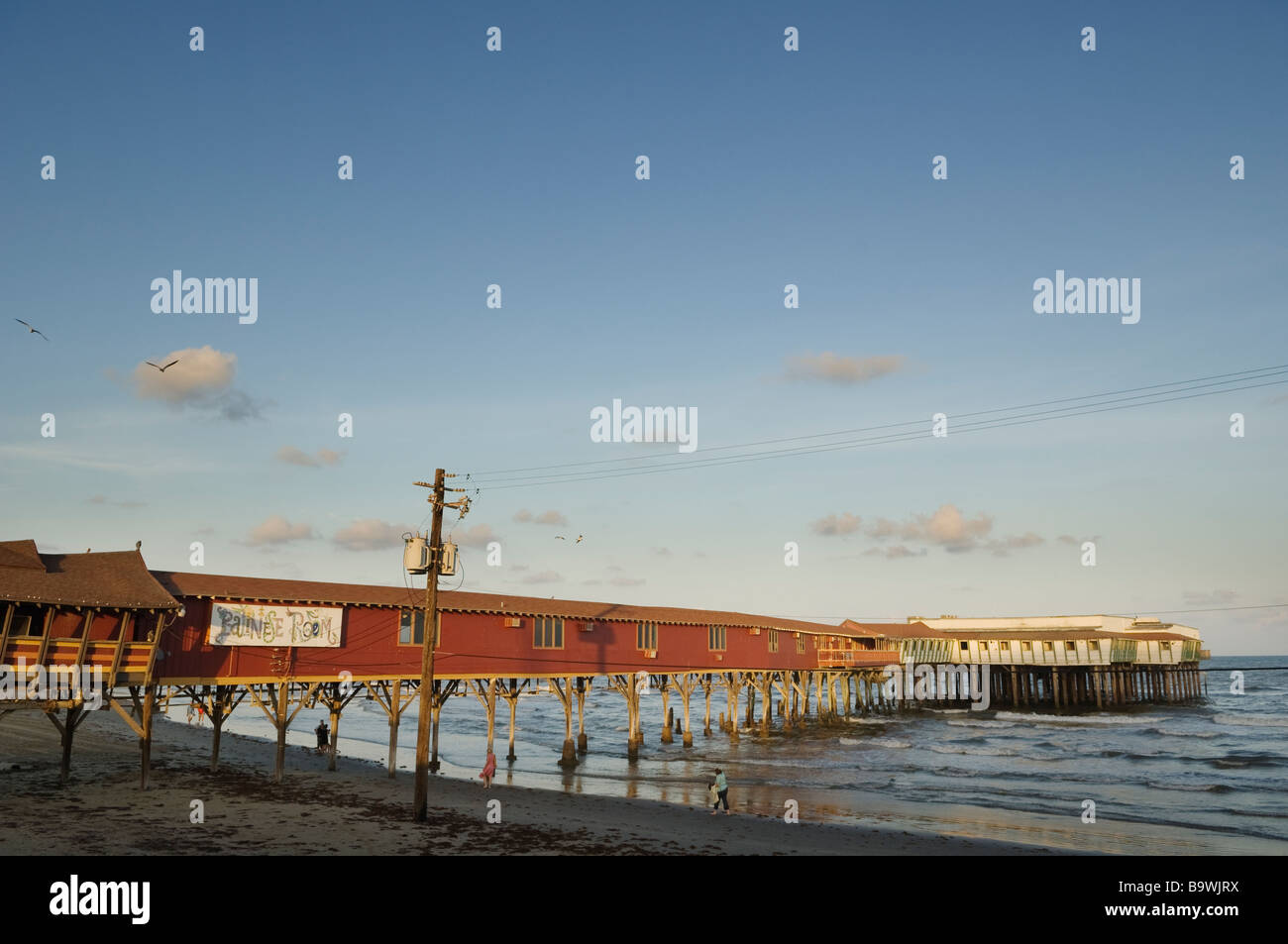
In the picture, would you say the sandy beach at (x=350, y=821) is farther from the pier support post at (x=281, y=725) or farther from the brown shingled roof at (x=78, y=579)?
the brown shingled roof at (x=78, y=579)

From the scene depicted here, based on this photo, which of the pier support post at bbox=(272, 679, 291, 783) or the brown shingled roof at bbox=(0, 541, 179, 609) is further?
the pier support post at bbox=(272, 679, 291, 783)

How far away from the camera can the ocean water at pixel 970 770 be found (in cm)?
2862

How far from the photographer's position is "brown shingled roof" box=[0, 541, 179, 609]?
21984mm

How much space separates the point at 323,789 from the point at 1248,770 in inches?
1738

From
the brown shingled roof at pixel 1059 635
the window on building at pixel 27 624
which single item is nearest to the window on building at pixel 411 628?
the window on building at pixel 27 624

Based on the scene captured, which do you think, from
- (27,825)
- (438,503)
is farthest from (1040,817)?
(27,825)

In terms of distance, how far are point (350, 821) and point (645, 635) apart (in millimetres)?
24667

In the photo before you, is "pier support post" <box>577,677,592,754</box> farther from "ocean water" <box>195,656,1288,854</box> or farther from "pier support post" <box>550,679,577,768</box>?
"pier support post" <box>550,679,577,768</box>

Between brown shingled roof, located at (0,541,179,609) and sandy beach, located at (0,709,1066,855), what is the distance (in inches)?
201

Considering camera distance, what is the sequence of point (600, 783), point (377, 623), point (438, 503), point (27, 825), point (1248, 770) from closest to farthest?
1. point (27, 825)
2. point (438, 503)
3. point (377, 623)
4. point (600, 783)
5. point (1248, 770)

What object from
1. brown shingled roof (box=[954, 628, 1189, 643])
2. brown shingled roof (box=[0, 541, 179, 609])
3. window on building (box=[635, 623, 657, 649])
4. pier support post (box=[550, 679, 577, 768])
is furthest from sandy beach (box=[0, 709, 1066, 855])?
brown shingled roof (box=[954, 628, 1189, 643])

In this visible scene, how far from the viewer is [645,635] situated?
147ft
